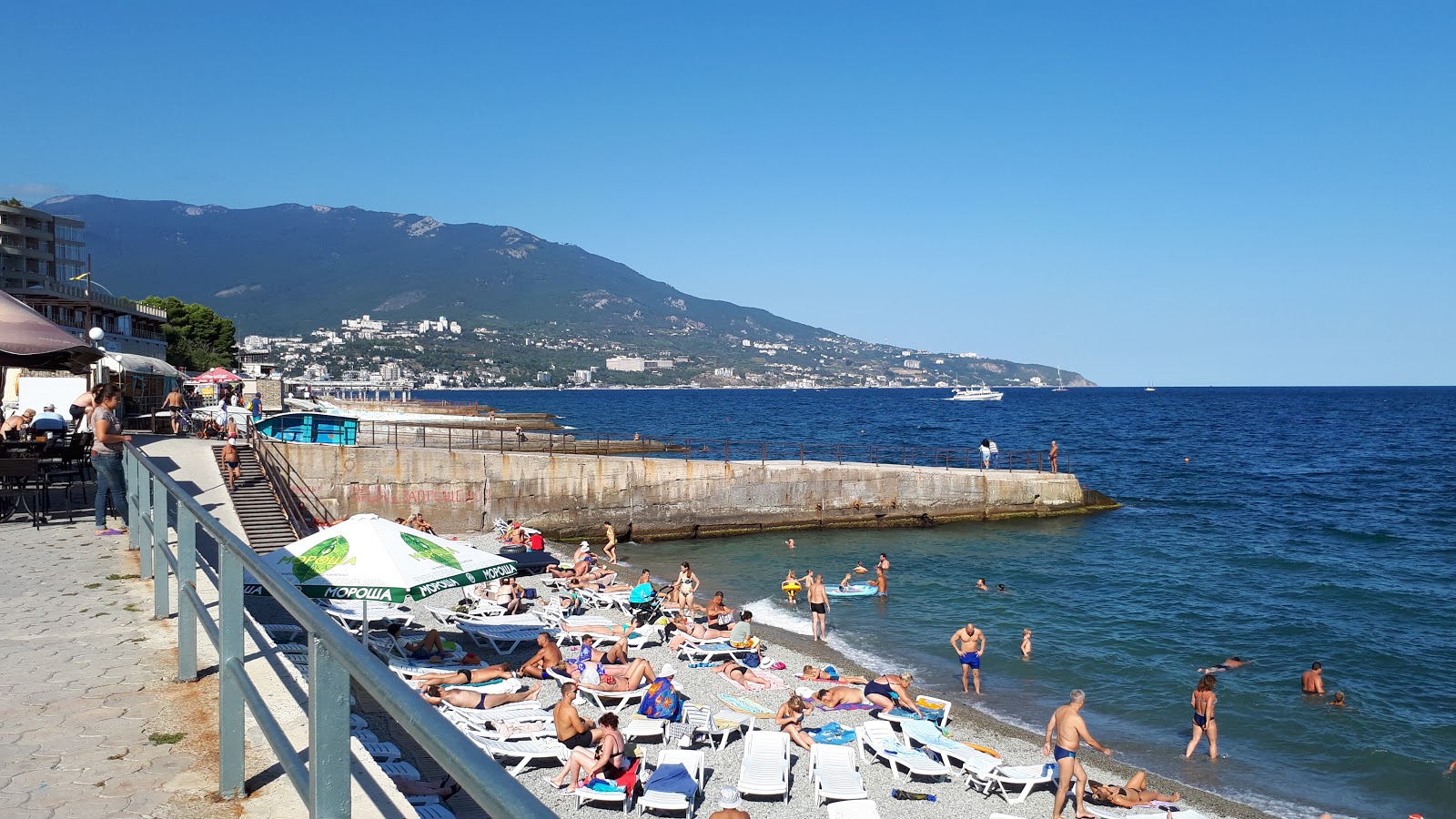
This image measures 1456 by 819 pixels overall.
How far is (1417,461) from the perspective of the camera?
5684 cm

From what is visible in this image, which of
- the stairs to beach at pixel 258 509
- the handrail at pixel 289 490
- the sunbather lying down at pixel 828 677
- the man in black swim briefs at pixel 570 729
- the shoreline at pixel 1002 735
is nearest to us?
the man in black swim briefs at pixel 570 729

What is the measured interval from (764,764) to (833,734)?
1623 mm

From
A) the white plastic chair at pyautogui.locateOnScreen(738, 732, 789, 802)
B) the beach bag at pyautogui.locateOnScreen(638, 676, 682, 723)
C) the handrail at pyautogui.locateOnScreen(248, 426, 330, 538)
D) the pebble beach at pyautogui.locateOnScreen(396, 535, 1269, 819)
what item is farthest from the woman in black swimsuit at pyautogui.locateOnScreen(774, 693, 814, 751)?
the handrail at pyautogui.locateOnScreen(248, 426, 330, 538)

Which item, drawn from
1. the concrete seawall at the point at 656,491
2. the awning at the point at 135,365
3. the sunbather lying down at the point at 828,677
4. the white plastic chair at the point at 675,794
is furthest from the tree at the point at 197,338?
the white plastic chair at the point at 675,794

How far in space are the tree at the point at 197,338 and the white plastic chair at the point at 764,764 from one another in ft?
202

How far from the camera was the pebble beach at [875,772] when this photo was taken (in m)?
10.1

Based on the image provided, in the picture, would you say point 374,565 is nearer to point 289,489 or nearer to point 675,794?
point 675,794

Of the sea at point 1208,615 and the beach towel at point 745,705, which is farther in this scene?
the sea at point 1208,615

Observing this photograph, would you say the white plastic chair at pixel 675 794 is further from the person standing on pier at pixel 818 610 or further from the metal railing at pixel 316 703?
the person standing on pier at pixel 818 610

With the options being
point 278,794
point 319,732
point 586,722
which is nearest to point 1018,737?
point 586,722

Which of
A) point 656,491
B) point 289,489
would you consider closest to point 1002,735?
point 289,489

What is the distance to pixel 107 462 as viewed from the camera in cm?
1019

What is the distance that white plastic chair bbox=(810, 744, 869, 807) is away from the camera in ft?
33.0

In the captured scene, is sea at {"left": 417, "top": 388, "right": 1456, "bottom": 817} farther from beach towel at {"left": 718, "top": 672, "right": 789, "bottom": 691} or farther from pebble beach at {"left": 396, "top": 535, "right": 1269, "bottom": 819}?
beach towel at {"left": 718, "top": 672, "right": 789, "bottom": 691}
